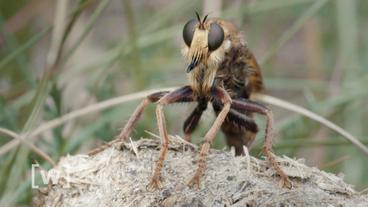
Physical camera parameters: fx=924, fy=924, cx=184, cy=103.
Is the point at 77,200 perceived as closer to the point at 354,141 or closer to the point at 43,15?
the point at 354,141

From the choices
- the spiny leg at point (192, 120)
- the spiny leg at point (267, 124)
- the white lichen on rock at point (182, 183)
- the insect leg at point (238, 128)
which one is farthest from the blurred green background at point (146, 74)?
the white lichen on rock at point (182, 183)

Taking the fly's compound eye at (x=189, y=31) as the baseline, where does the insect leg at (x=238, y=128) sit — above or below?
below

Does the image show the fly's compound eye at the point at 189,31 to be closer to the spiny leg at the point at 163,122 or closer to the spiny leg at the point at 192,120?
the spiny leg at the point at 163,122

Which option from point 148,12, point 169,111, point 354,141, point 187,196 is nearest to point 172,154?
point 187,196

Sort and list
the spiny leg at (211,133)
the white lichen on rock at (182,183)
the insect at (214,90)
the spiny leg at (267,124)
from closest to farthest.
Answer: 1. the white lichen on rock at (182,183)
2. the spiny leg at (211,133)
3. the spiny leg at (267,124)
4. the insect at (214,90)

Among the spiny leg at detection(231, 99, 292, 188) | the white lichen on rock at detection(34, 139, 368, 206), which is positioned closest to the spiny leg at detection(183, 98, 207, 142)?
the spiny leg at detection(231, 99, 292, 188)

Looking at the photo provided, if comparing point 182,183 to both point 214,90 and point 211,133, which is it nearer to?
point 211,133

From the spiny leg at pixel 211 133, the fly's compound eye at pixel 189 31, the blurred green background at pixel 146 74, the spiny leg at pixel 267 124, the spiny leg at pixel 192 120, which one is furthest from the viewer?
the blurred green background at pixel 146 74
